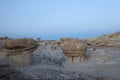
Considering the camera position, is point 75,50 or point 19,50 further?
point 75,50

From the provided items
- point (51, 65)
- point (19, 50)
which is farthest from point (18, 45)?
point (51, 65)

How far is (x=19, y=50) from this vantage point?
50.3 feet

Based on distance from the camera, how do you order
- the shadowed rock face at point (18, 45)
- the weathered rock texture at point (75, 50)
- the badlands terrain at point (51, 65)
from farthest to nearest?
the weathered rock texture at point (75, 50) < the shadowed rock face at point (18, 45) < the badlands terrain at point (51, 65)

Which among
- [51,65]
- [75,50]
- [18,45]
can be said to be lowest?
[51,65]

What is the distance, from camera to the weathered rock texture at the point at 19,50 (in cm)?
1511

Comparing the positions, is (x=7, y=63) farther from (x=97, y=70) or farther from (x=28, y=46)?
(x=97, y=70)

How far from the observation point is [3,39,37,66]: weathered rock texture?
15109 mm

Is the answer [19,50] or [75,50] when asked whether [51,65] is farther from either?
[19,50]

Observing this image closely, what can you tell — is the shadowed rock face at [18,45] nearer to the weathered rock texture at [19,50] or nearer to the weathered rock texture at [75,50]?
the weathered rock texture at [19,50]

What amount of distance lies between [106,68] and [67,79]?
3.57m

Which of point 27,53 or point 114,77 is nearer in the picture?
point 114,77

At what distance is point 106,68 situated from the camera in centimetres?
1436

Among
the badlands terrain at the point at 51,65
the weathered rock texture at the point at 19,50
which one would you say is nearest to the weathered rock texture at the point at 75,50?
the badlands terrain at the point at 51,65

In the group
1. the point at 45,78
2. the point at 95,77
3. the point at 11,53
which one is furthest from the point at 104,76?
the point at 11,53
